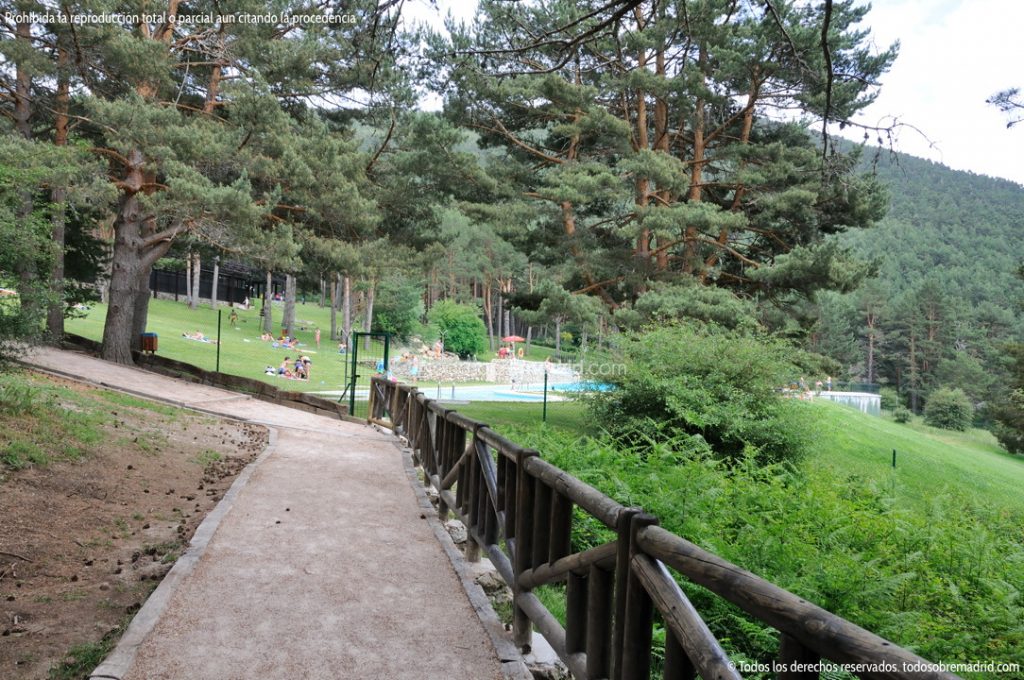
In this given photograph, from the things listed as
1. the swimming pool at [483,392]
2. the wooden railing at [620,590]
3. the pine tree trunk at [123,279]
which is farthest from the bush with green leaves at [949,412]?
the wooden railing at [620,590]

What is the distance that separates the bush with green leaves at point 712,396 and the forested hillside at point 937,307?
44168mm

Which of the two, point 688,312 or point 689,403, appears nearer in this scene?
point 689,403

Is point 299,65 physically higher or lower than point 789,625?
higher

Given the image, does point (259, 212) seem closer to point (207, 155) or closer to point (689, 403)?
point (207, 155)

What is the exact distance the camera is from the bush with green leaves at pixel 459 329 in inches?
1836

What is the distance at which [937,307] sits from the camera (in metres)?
63.0

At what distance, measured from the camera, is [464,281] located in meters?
66.4

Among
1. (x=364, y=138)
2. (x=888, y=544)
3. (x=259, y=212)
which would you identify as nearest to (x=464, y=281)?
(x=364, y=138)

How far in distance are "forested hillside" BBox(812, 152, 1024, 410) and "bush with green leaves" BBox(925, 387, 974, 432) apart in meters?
6.40

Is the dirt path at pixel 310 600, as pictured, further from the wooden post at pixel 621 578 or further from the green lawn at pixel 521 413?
the green lawn at pixel 521 413

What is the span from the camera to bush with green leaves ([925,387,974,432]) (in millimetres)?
47781

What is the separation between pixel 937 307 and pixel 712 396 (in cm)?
6343

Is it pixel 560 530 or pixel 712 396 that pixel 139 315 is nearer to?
pixel 712 396

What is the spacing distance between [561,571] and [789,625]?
1.68 m
